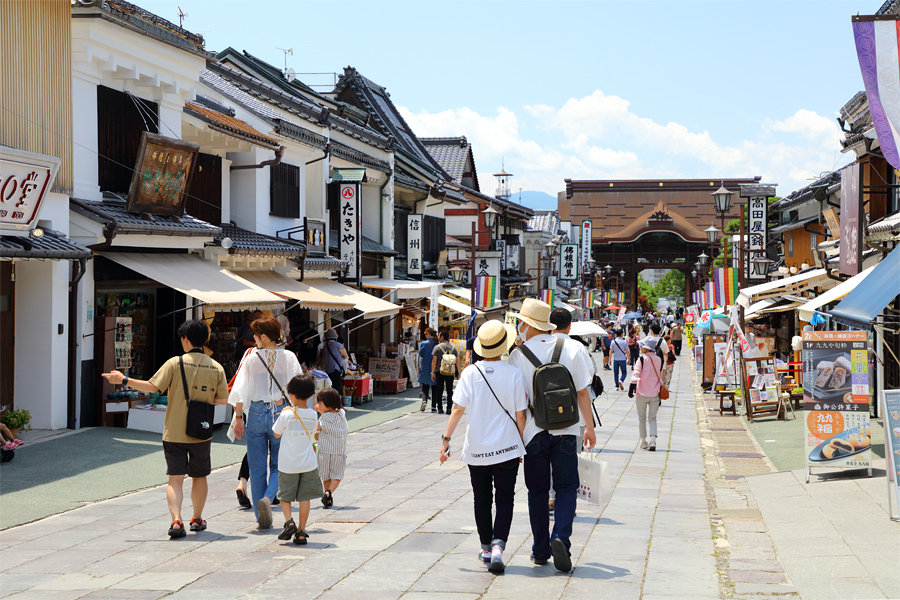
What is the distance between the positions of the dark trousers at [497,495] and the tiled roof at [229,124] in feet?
36.7

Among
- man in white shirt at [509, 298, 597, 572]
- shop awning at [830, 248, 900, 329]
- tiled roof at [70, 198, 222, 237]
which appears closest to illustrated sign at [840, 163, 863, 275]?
shop awning at [830, 248, 900, 329]

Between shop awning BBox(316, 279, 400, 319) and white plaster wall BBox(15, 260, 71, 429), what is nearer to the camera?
white plaster wall BBox(15, 260, 71, 429)

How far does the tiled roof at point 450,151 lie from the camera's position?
136 feet

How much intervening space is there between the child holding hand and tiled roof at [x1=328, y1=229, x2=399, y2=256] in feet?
51.4

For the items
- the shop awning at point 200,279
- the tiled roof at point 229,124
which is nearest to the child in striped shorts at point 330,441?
the shop awning at point 200,279

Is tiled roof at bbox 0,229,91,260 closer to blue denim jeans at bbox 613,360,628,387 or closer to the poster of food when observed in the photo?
the poster of food

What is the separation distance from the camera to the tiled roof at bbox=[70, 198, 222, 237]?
1199cm

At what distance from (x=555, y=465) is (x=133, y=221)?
342 inches

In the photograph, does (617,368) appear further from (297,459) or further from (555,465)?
(555,465)

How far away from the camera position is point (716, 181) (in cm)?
7569

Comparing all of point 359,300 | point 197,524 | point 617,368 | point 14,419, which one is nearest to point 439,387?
point 359,300

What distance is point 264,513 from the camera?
7035mm

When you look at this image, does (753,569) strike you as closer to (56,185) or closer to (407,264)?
(56,185)

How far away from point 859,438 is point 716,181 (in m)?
69.7
